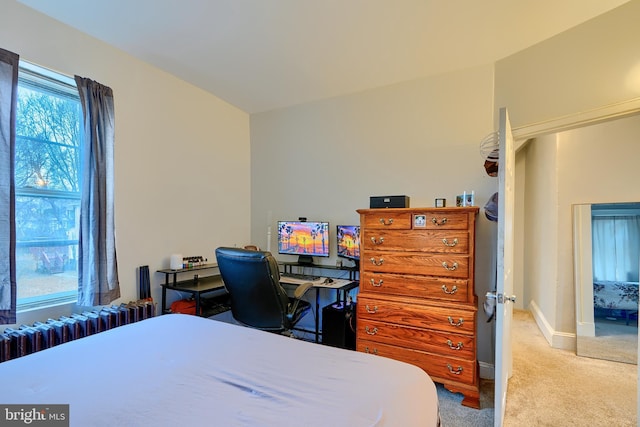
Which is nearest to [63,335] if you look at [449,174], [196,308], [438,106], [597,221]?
[196,308]

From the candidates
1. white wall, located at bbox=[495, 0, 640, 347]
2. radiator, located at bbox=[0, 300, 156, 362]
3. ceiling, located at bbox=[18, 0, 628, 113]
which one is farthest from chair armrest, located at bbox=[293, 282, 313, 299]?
white wall, located at bbox=[495, 0, 640, 347]

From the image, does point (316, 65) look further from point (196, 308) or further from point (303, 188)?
point (196, 308)

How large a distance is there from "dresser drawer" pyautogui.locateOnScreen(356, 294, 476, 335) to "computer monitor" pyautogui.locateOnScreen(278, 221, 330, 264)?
3.16ft

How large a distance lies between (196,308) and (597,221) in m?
4.21

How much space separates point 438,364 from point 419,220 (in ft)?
3.66

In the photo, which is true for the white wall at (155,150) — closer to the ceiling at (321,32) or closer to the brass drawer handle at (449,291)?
the ceiling at (321,32)

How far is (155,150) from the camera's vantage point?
120 inches

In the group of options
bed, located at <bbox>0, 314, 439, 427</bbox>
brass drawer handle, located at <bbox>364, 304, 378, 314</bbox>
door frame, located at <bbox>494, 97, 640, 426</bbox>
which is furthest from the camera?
brass drawer handle, located at <bbox>364, 304, 378, 314</bbox>

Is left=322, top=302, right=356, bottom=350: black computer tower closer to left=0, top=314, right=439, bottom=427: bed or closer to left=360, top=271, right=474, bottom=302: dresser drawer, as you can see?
left=360, top=271, right=474, bottom=302: dresser drawer

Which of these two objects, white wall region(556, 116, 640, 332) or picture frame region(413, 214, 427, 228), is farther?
white wall region(556, 116, 640, 332)

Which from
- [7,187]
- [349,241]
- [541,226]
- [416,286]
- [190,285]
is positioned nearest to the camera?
[7,187]

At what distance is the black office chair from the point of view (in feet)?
7.47

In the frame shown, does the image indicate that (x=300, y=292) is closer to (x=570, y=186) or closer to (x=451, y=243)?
(x=451, y=243)

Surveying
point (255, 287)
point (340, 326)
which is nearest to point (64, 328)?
point (255, 287)
